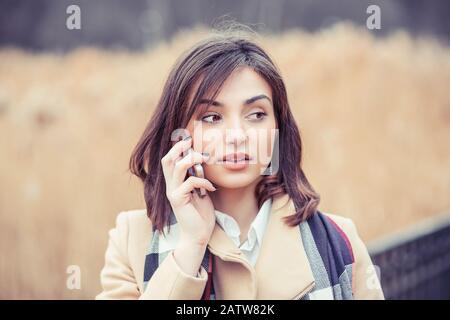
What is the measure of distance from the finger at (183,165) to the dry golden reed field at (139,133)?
1.69 metres

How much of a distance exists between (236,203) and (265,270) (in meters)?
0.18

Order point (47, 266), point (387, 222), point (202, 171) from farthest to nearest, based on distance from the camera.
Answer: point (387, 222) < point (47, 266) < point (202, 171)

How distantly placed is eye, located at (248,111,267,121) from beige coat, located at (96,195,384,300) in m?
0.20

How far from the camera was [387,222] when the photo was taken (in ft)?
10.3

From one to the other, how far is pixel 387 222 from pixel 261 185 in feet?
6.53

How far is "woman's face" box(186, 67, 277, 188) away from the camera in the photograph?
4.03 feet

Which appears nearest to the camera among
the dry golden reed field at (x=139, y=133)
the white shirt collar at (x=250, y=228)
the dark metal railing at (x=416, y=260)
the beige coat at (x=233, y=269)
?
the beige coat at (x=233, y=269)

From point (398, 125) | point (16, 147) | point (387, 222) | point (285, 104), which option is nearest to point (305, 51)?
point (398, 125)

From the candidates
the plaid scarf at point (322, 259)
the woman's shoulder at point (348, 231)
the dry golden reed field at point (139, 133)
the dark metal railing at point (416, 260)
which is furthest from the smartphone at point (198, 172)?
the dry golden reed field at point (139, 133)

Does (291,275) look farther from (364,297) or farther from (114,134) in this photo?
(114,134)

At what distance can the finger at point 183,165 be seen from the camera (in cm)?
121

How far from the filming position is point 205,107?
124 cm

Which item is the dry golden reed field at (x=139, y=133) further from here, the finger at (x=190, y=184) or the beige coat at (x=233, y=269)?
the finger at (x=190, y=184)

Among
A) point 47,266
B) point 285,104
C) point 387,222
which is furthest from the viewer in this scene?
point 387,222
